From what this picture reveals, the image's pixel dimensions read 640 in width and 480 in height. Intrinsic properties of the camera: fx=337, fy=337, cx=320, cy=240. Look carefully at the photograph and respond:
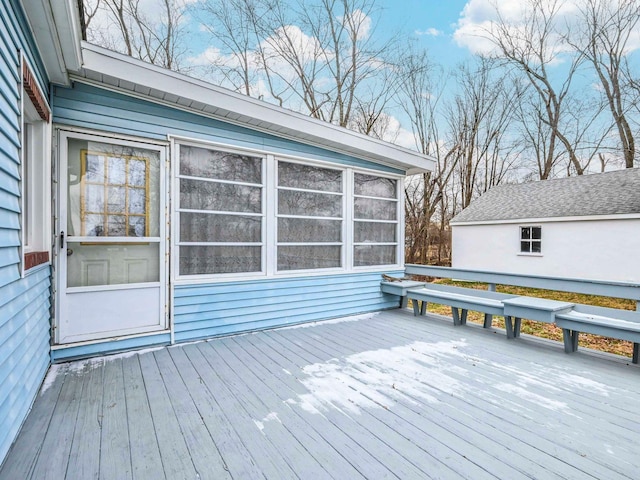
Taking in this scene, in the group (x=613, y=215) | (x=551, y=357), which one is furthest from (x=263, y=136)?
(x=613, y=215)

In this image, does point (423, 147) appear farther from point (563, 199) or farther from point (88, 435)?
point (88, 435)

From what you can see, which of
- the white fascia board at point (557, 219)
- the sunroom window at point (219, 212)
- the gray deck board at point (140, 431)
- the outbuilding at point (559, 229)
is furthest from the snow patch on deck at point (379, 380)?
the white fascia board at point (557, 219)

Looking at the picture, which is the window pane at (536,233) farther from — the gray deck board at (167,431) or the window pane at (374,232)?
the gray deck board at (167,431)

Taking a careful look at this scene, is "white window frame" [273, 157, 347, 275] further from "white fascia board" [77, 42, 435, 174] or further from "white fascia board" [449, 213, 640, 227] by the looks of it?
"white fascia board" [449, 213, 640, 227]

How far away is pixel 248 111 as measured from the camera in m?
3.73

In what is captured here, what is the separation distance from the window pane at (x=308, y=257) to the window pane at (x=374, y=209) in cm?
70

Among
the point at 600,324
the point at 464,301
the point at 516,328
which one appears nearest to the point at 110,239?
the point at 464,301

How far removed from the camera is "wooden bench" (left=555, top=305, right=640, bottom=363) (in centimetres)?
298

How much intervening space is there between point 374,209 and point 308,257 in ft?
4.79

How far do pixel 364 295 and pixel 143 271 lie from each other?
3.06m

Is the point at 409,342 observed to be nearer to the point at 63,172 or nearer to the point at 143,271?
the point at 143,271

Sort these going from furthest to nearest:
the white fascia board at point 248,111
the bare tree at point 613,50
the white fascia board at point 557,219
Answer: the bare tree at point 613,50 → the white fascia board at point 557,219 → the white fascia board at point 248,111

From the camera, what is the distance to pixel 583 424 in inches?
80.9

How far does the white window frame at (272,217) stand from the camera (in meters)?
3.56
